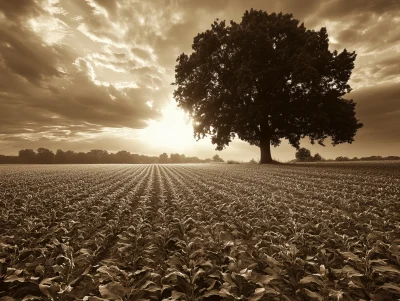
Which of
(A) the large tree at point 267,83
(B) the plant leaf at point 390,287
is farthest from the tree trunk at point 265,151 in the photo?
(B) the plant leaf at point 390,287

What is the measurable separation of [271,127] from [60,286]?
33815mm

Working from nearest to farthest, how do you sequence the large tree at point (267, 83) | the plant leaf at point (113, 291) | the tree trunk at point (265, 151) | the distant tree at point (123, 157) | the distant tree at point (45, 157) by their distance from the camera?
the plant leaf at point (113, 291) < the large tree at point (267, 83) < the tree trunk at point (265, 151) < the distant tree at point (45, 157) < the distant tree at point (123, 157)

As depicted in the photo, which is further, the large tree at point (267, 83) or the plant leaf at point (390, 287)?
the large tree at point (267, 83)

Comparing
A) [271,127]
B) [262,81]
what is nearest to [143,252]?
[262,81]

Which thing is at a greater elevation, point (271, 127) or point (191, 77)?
point (191, 77)

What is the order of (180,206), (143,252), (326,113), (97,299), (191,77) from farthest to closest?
(191,77) < (326,113) < (180,206) < (143,252) < (97,299)

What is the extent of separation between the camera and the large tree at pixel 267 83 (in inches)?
1112

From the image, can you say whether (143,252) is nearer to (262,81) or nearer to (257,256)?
(257,256)

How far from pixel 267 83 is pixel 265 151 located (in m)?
10.3

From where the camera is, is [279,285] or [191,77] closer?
[279,285]

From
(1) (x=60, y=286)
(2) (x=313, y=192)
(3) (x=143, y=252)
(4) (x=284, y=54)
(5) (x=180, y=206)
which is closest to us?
(1) (x=60, y=286)

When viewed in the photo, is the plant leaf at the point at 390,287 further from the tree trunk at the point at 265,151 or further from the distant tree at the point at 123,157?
the distant tree at the point at 123,157

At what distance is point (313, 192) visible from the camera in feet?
38.7

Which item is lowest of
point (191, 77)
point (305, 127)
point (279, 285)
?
point (279, 285)
